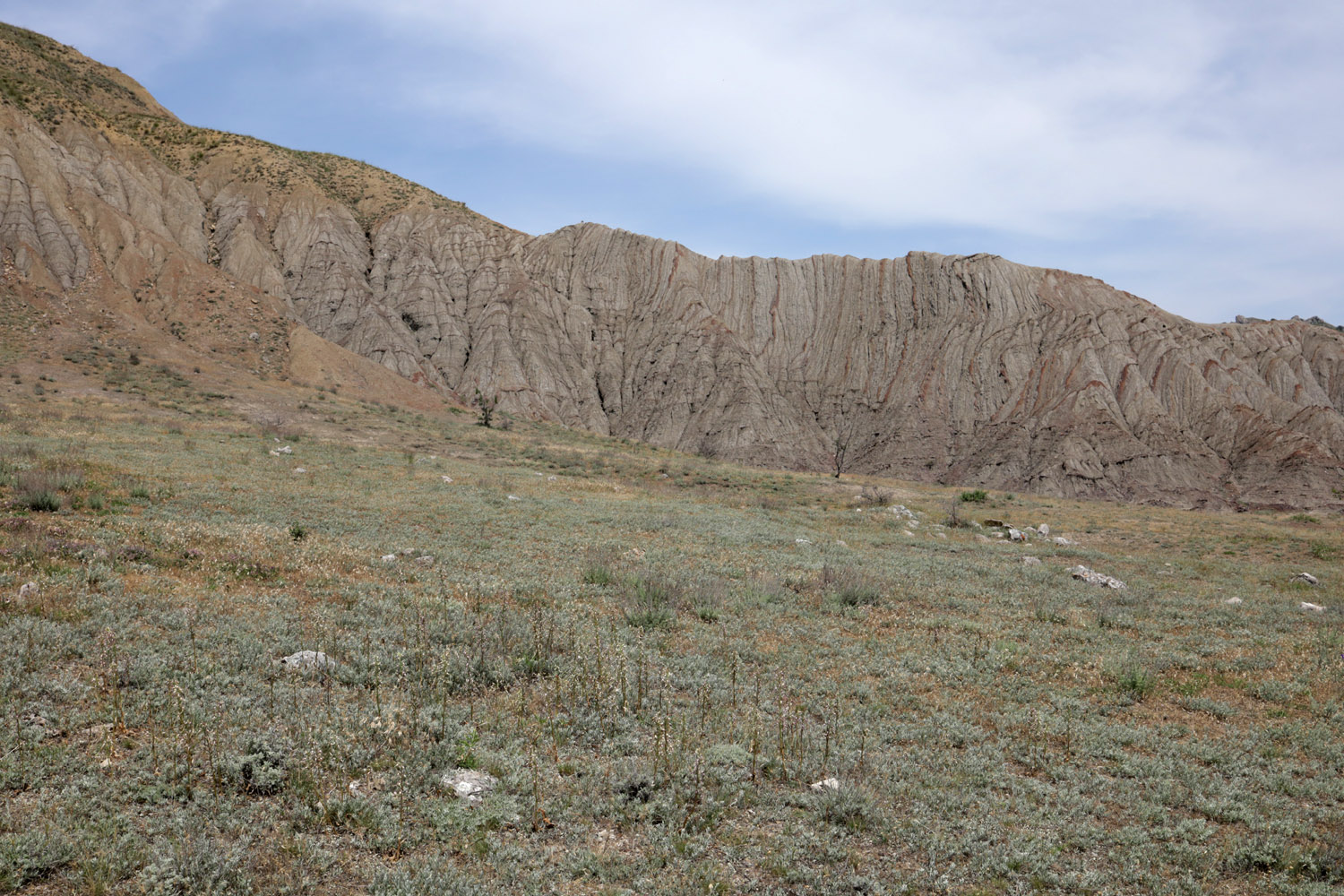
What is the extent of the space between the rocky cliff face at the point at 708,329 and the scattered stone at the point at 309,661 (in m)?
49.4

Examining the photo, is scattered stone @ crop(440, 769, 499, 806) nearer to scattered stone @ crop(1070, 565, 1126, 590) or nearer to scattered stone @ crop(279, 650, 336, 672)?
scattered stone @ crop(279, 650, 336, 672)

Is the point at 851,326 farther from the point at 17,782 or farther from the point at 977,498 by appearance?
the point at 17,782

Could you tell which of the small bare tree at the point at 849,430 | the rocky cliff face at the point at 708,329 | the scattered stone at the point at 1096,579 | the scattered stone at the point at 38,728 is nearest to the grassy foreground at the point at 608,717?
the scattered stone at the point at 38,728

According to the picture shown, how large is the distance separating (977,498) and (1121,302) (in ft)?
163

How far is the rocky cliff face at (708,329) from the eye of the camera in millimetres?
57188

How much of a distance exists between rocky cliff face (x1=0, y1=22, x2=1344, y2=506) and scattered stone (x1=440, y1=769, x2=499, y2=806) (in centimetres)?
5196

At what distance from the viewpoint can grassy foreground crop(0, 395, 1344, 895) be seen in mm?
4945

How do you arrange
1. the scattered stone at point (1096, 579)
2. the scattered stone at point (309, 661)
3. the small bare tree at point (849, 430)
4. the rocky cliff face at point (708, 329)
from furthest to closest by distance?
the small bare tree at point (849, 430)
the rocky cliff face at point (708, 329)
the scattered stone at point (1096, 579)
the scattered stone at point (309, 661)

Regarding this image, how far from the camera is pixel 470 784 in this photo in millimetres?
5695

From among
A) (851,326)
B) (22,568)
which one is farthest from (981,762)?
(851,326)

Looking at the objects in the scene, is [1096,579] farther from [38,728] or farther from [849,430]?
[849,430]

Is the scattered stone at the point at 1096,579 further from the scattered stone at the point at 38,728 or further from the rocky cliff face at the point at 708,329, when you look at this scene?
the rocky cliff face at the point at 708,329

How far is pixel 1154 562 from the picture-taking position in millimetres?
20578

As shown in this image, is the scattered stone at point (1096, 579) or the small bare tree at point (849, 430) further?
the small bare tree at point (849, 430)
